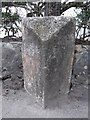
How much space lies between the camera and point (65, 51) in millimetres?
1744

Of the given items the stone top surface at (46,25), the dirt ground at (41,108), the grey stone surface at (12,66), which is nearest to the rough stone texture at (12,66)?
the grey stone surface at (12,66)

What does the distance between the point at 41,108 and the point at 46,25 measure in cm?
54

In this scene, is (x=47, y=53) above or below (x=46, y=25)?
below

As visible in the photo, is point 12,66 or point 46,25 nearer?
point 46,25

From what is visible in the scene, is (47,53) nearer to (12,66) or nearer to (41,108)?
(41,108)

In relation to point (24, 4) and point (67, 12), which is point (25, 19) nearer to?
point (24, 4)

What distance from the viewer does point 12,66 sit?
2.27 metres

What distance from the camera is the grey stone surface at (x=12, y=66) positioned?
2.04 metres

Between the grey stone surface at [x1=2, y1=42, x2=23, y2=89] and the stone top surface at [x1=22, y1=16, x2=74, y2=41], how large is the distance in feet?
1.70

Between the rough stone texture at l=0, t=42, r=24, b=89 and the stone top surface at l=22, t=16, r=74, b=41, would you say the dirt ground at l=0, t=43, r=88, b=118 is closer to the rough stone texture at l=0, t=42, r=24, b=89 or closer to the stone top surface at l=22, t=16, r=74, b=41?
the rough stone texture at l=0, t=42, r=24, b=89

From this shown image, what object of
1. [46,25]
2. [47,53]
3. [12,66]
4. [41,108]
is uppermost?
[46,25]

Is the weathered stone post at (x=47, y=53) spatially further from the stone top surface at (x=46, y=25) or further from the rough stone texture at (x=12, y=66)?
the rough stone texture at (x=12, y=66)

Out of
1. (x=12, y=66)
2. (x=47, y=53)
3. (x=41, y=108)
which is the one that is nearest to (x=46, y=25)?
(x=47, y=53)

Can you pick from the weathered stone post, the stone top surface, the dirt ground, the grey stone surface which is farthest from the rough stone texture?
the stone top surface
